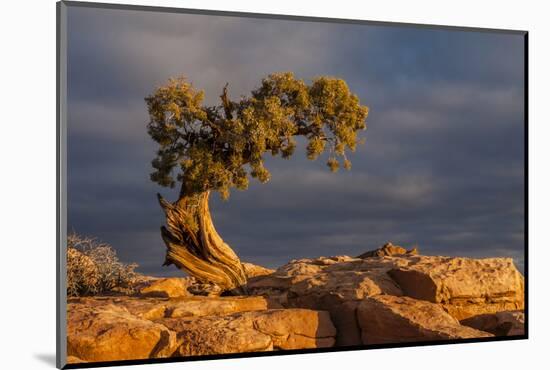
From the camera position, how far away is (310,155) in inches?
675

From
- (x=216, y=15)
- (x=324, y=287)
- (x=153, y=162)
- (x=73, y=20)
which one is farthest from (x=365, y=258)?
(x=73, y=20)

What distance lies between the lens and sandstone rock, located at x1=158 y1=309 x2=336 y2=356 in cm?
1488

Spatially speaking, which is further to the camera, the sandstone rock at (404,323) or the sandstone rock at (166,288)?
the sandstone rock at (166,288)

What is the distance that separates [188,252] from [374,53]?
5177 millimetres

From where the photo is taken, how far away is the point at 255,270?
19.1 meters

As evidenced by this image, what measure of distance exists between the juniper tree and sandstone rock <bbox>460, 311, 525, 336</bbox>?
3938 millimetres

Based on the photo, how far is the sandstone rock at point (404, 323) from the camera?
53.4 ft

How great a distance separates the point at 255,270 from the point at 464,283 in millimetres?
4330

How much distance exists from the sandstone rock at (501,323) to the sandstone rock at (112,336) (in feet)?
20.4

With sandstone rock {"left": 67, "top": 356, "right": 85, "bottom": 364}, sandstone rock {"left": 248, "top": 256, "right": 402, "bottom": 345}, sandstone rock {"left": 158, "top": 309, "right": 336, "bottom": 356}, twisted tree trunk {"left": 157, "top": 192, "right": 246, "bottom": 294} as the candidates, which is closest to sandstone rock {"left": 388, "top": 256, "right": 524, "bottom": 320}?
sandstone rock {"left": 248, "top": 256, "right": 402, "bottom": 345}

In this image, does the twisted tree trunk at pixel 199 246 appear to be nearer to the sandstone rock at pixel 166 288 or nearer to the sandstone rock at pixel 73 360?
the sandstone rock at pixel 166 288

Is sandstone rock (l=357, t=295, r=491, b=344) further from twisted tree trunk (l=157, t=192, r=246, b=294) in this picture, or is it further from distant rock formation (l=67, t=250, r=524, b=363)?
twisted tree trunk (l=157, t=192, r=246, b=294)

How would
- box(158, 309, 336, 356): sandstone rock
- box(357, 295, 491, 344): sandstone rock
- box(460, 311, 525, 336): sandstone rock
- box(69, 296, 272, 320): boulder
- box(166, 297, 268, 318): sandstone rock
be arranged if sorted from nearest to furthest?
Result: box(158, 309, 336, 356): sandstone rock
box(69, 296, 272, 320): boulder
box(166, 297, 268, 318): sandstone rock
box(357, 295, 491, 344): sandstone rock
box(460, 311, 525, 336): sandstone rock

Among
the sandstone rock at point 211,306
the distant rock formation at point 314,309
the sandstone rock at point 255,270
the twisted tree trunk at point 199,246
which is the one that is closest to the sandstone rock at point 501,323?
the distant rock formation at point 314,309
